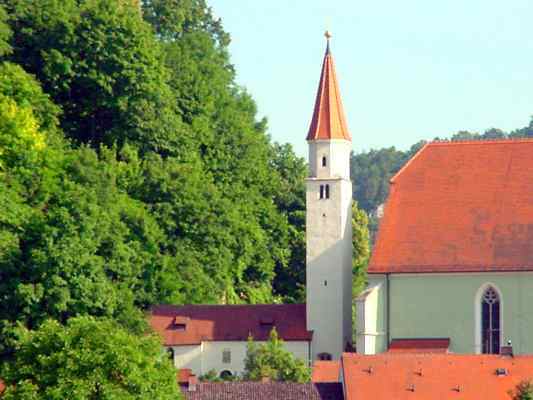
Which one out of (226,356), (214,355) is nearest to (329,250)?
(226,356)

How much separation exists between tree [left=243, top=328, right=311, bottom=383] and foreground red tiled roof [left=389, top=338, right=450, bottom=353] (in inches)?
121

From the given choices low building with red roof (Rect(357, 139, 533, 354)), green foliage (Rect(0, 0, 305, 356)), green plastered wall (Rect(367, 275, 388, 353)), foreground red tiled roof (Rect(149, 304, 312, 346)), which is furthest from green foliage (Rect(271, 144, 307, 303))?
green plastered wall (Rect(367, 275, 388, 353))

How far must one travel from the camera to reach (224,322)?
93750 mm

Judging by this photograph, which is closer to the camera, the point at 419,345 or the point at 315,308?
the point at 419,345

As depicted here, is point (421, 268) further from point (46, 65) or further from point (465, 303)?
point (46, 65)

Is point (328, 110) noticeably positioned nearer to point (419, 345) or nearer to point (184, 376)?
point (419, 345)

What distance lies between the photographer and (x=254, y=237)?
102 metres

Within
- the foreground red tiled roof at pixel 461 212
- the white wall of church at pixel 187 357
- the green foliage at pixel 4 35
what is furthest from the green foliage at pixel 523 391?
the green foliage at pixel 4 35

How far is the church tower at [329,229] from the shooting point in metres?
94.2

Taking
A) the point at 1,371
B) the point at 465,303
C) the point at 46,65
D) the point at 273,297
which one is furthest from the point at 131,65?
the point at 1,371

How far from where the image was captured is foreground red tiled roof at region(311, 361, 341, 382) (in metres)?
87.4

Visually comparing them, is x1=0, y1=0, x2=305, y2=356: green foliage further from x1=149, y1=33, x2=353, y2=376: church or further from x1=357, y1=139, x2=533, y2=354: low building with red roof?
x1=357, y1=139, x2=533, y2=354: low building with red roof

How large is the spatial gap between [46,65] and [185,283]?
36.1 feet

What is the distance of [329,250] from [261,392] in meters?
15.2
